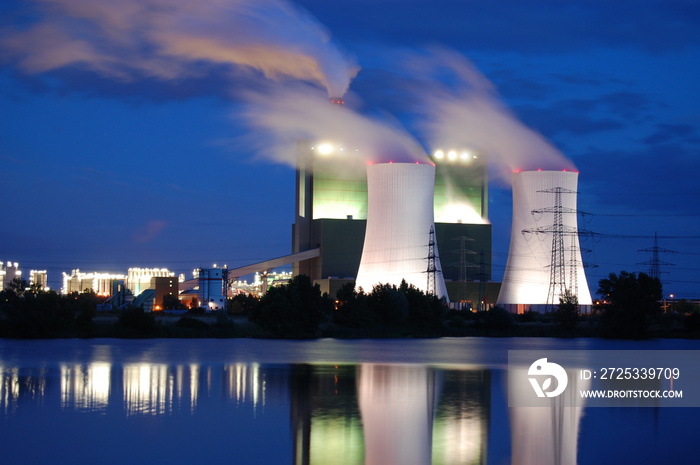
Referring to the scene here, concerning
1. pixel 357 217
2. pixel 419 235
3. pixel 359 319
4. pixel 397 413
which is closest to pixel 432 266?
pixel 419 235

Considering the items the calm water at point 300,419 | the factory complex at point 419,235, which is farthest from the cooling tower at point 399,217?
the calm water at point 300,419

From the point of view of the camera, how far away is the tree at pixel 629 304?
31922mm

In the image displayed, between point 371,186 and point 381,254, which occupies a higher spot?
point 371,186

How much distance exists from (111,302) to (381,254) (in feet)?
71.5

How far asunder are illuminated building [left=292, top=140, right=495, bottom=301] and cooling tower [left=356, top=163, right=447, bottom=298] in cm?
933

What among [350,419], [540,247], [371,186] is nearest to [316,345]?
[371,186]

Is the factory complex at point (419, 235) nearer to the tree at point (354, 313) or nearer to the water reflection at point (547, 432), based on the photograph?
the tree at point (354, 313)

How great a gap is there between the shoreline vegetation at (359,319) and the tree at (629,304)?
0.03 m

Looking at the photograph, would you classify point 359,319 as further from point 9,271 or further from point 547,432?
point 9,271

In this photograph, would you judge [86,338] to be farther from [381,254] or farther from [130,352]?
[381,254]

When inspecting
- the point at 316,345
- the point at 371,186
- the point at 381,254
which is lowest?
the point at 316,345

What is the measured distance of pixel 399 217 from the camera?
103 feet

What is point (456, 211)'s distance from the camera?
45344mm

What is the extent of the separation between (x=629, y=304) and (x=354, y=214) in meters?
15.4
